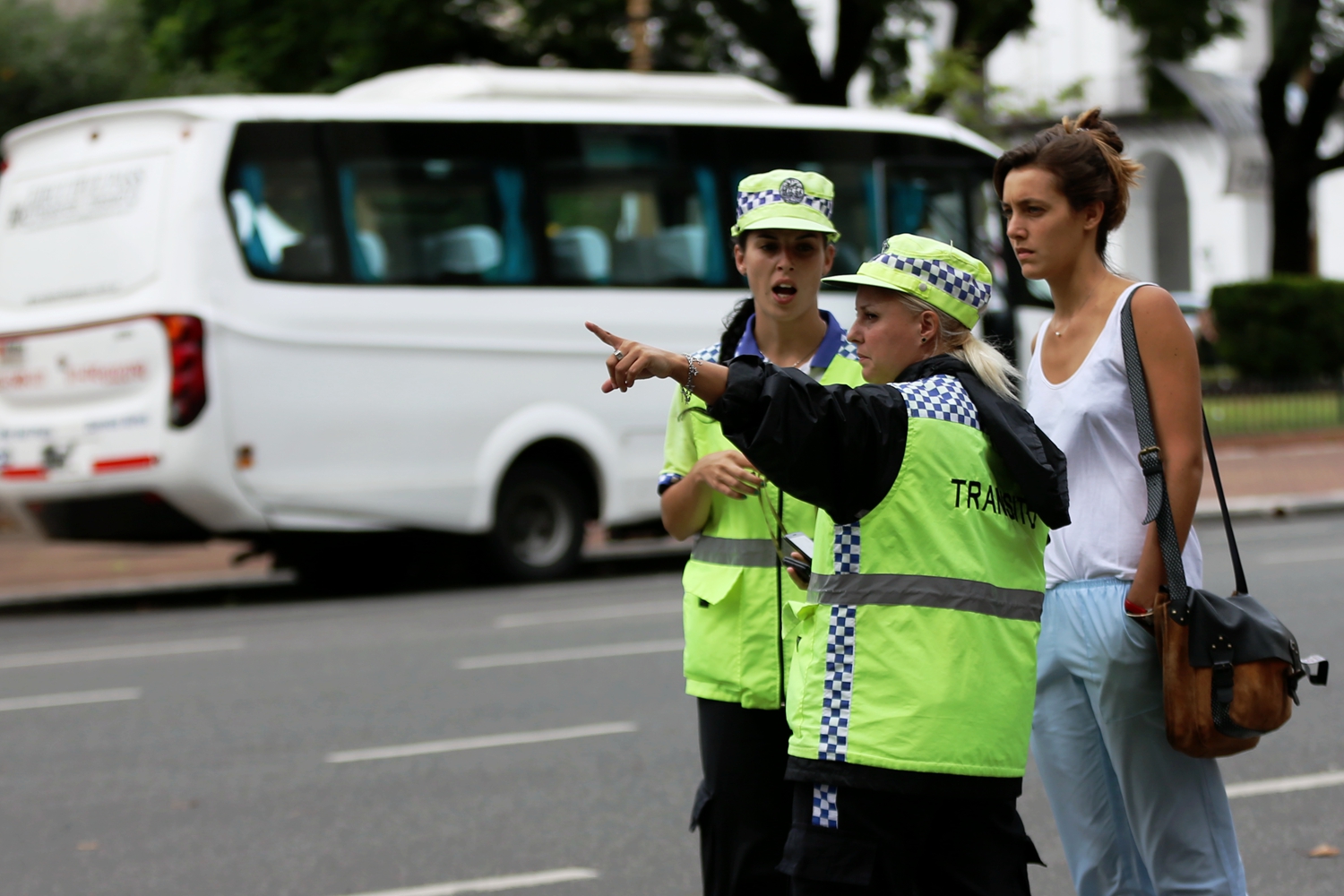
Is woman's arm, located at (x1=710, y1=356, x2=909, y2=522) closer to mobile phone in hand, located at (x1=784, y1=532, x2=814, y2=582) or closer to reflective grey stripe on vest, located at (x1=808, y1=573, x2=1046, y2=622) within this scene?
reflective grey stripe on vest, located at (x1=808, y1=573, x2=1046, y2=622)

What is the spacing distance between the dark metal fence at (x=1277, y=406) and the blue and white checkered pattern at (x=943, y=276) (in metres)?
18.8

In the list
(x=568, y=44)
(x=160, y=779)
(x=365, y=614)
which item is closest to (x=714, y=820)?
(x=160, y=779)

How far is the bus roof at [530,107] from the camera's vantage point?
436 inches

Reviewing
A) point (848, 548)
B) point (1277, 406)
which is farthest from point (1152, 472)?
point (1277, 406)

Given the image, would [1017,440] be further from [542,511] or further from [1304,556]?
[1304,556]

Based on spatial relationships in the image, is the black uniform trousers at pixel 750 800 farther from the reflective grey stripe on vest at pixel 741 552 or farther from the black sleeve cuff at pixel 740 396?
the black sleeve cuff at pixel 740 396

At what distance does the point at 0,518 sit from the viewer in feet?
55.9

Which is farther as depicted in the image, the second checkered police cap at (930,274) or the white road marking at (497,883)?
the white road marking at (497,883)

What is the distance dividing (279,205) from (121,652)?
3.13m

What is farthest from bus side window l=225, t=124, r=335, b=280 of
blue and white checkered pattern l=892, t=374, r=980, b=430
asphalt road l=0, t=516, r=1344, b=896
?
blue and white checkered pattern l=892, t=374, r=980, b=430

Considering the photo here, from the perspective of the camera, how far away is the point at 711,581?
11.0ft

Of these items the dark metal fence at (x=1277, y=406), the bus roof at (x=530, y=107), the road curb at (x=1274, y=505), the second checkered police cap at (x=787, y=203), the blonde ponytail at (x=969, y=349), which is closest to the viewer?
the blonde ponytail at (x=969, y=349)

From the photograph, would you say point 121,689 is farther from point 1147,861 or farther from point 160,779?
point 1147,861

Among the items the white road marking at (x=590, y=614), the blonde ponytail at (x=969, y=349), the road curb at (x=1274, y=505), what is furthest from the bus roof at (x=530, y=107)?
the blonde ponytail at (x=969, y=349)
